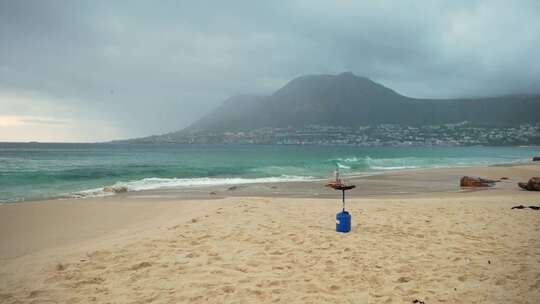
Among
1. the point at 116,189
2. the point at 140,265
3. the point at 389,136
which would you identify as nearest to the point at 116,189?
the point at 116,189

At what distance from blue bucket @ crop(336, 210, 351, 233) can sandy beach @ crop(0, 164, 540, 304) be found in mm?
326

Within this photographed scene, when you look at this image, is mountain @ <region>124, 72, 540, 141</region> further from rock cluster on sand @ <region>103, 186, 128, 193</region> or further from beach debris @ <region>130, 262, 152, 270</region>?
beach debris @ <region>130, 262, 152, 270</region>

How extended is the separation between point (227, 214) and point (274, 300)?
5431mm

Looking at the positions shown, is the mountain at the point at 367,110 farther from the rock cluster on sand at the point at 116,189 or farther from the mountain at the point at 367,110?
the rock cluster on sand at the point at 116,189

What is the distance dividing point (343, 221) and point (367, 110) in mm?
172947

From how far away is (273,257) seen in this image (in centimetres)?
603

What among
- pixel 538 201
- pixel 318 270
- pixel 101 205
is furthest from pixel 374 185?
pixel 318 270

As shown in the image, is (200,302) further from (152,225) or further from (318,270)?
(152,225)

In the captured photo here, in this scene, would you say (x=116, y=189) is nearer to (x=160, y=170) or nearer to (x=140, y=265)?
(x=140, y=265)

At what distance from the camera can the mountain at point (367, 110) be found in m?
160

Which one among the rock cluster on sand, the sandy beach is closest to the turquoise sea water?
the rock cluster on sand

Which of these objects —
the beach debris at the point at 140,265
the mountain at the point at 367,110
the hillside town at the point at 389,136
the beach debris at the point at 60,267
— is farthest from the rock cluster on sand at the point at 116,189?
the mountain at the point at 367,110

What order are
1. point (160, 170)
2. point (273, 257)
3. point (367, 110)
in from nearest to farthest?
point (273, 257) → point (160, 170) → point (367, 110)

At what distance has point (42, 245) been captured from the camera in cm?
757
